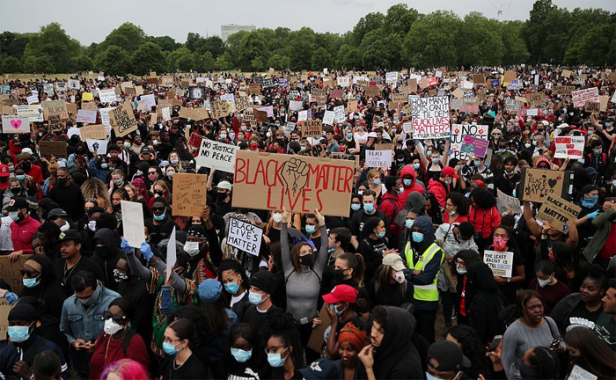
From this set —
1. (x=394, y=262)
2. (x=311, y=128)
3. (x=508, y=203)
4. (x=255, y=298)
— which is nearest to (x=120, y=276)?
(x=255, y=298)

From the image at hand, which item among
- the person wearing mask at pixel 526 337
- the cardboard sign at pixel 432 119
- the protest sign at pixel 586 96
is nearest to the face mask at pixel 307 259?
the person wearing mask at pixel 526 337

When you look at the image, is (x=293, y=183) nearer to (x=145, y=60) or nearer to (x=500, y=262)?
(x=500, y=262)

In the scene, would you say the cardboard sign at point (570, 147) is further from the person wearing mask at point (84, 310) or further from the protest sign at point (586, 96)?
the person wearing mask at point (84, 310)

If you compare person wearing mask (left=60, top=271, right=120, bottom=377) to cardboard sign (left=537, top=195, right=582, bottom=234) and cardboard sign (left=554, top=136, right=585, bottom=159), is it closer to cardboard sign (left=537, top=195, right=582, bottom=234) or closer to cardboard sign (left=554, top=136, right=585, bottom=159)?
cardboard sign (left=537, top=195, right=582, bottom=234)

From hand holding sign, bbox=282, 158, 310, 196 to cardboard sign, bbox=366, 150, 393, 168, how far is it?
447 centimetres

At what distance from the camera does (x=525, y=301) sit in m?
4.46

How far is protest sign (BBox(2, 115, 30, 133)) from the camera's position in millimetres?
14750

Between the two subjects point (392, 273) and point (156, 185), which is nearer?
point (392, 273)

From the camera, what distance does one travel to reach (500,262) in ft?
19.4

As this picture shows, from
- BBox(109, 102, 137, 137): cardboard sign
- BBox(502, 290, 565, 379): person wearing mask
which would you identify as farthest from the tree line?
BBox(502, 290, 565, 379): person wearing mask

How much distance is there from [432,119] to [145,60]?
199ft

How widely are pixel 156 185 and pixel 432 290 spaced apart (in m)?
4.66

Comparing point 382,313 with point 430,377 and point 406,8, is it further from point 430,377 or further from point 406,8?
point 406,8

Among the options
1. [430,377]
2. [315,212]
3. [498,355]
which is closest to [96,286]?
[315,212]
